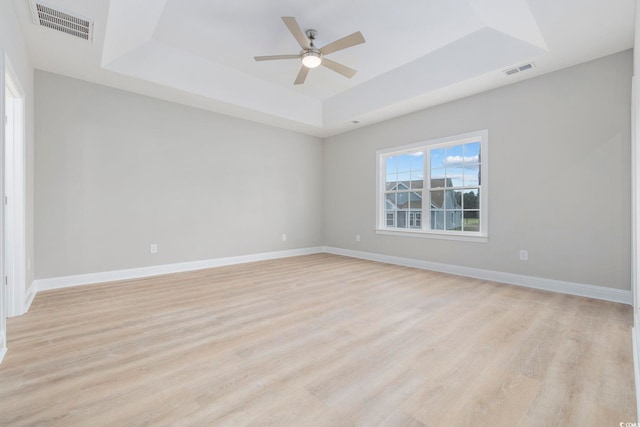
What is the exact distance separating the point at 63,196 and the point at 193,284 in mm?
1956

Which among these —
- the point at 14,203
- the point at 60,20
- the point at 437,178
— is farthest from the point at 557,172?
the point at 14,203

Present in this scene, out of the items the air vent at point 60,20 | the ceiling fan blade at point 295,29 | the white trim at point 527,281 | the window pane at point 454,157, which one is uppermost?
the ceiling fan blade at point 295,29

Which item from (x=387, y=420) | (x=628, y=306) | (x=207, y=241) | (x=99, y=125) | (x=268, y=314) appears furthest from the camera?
(x=207, y=241)

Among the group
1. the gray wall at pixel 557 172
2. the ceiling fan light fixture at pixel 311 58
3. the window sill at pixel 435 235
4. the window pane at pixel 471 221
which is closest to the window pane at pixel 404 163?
the gray wall at pixel 557 172

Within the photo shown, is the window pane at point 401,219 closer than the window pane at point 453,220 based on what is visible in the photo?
No

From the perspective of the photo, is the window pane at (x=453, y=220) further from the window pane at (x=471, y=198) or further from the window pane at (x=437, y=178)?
the window pane at (x=437, y=178)

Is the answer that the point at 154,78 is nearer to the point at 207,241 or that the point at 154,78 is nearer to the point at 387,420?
the point at 207,241

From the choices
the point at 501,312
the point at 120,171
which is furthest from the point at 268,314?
the point at 120,171

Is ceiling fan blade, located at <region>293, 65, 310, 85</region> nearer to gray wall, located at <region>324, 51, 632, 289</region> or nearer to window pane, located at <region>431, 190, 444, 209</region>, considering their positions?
gray wall, located at <region>324, 51, 632, 289</region>

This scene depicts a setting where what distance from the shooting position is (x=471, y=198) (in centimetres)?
437

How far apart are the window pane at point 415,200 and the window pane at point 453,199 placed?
0.47 metres

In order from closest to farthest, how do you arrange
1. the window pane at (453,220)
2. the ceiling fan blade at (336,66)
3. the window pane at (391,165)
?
1. the ceiling fan blade at (336,66)
2. the window pane at (453,220)
3. the window pane at (391,165)

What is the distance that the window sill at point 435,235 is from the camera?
165 inches

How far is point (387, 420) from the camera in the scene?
A: 1.35 metres
